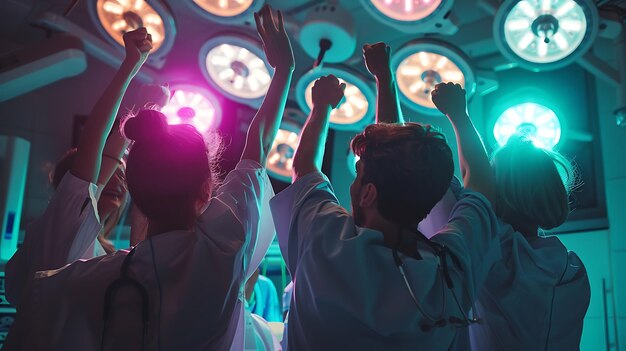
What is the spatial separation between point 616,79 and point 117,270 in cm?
305

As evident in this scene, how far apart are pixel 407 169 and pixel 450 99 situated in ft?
1.86

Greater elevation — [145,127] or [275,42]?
[275,42]

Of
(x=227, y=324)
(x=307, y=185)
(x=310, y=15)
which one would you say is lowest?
(x=227, y=324)

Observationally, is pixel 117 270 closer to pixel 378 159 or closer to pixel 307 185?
pixel 307 185

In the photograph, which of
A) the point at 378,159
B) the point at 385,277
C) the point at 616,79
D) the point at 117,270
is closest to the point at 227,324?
the point at 117,270

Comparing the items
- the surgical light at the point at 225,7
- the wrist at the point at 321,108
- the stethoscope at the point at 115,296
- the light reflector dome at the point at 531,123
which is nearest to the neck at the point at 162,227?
the stethoscope at the point at 115,296

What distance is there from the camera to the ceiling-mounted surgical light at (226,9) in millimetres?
2773

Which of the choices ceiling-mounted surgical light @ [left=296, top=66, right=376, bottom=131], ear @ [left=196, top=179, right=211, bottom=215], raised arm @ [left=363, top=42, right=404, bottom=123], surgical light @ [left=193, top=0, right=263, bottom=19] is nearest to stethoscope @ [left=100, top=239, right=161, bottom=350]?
ear @ [left=196, top=179, right=211, bottom=215]

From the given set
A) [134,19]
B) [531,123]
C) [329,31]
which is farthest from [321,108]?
[531,123]

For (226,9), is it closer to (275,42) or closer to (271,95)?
(275,42)

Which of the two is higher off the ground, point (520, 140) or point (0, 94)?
point (0, 94)

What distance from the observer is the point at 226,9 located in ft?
9.23

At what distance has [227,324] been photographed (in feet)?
4.09

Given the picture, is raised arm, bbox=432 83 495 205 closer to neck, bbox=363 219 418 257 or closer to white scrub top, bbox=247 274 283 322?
neck, bbox=363 219 418 257
